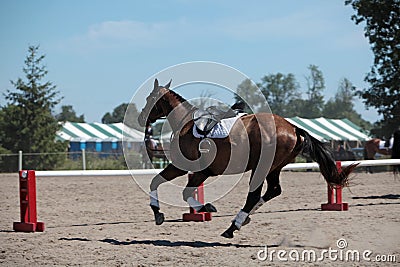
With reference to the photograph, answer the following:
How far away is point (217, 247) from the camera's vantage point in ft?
23.8

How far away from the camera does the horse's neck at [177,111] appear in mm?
8265

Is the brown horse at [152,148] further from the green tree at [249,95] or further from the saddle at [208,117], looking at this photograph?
the green tree at [249,95]

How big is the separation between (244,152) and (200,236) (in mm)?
1370

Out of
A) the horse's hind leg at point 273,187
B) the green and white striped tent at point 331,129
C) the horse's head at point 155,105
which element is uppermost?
the green and white striped tent at point 331,129

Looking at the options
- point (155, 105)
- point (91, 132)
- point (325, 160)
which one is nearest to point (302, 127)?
point (91, 132)

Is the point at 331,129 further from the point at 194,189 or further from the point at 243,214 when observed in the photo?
the point at 243,214

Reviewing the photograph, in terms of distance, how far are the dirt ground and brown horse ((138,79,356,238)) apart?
0.59 meters

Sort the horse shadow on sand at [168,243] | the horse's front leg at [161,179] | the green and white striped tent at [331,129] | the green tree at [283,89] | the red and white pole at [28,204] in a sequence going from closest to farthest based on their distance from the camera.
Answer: the horse shadow on sand at [168,243] → the horse's front leg at [161,179] → the red and white pole at [28,204] → the green and white striped tent at [331,129] → the green tree at [283,89]

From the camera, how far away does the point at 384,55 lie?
34.2 metres

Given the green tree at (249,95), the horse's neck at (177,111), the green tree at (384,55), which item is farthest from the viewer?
the green tree at (384,55)

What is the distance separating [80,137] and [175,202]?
113 feet

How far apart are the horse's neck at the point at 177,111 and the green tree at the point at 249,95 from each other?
756 millimetres

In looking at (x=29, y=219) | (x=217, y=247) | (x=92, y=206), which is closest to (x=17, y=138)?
(x=92, y=206)

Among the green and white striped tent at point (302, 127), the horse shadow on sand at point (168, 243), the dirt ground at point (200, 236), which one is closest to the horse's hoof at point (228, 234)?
the dirt ground at point (200, 236)
